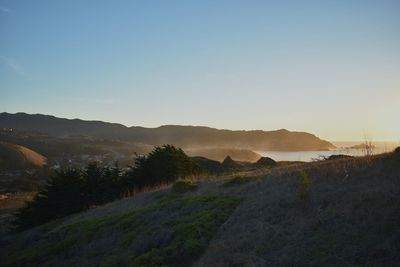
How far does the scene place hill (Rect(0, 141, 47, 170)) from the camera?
12306cm

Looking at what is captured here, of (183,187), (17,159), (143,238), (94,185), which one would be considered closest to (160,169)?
(94,185)

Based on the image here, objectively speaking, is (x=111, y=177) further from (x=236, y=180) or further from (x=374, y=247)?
(x=374, y=247)

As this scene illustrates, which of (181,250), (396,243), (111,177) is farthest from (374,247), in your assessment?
(111,177)

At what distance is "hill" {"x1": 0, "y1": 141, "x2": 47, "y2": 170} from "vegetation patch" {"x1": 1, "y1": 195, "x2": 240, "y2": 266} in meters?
121

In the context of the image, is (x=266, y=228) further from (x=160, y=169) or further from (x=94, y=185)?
(x=94, y=185)

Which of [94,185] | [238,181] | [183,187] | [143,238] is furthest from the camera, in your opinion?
[94,185]

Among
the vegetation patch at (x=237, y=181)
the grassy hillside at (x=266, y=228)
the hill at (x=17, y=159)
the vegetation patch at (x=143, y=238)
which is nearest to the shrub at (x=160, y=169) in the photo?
the vegetation patch at (x=237, y=181)

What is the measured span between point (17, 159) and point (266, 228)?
138 metres

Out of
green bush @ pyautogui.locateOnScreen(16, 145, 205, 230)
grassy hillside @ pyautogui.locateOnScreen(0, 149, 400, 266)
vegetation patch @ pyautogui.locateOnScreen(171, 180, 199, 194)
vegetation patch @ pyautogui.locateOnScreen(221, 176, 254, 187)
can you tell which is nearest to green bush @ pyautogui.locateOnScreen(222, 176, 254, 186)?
vegetation patch @ pyautogui.locateOnScreen(221, 176, 254, 187)

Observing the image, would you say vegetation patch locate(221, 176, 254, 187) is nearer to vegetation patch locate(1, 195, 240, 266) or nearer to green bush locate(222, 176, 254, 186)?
green bush locate(222, 176, 254, 186)

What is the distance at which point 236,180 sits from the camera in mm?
14430

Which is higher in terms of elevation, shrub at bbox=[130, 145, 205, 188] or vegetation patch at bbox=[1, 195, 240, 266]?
shrub at bbox=[130, 145, 205, 188]

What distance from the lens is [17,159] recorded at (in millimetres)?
129000

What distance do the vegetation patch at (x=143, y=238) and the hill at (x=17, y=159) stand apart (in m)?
121
